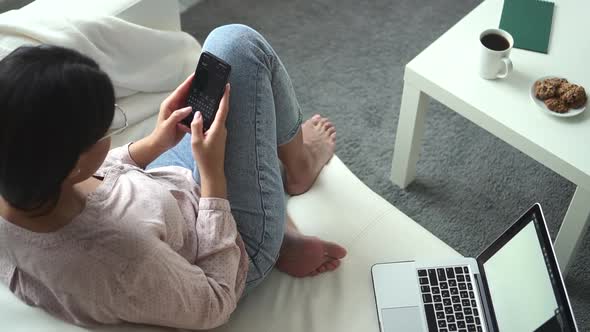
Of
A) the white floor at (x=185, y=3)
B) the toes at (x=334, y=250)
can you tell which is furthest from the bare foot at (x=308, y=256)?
the white floor at (x=185, y=3)

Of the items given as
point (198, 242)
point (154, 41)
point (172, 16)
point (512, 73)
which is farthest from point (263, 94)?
point (512, 73)

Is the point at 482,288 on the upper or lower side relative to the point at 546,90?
lower

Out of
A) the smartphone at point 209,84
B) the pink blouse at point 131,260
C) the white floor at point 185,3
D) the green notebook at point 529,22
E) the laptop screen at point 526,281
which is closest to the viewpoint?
the pink blouse at point 131,260

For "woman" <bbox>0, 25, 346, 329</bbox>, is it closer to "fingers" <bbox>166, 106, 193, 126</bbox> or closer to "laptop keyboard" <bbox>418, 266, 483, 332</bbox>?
"fingers" <bbox>166, 106, 193, 126</bbox>

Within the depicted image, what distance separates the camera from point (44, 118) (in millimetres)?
782

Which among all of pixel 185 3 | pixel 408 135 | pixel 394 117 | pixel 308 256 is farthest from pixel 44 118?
pixel 185 3

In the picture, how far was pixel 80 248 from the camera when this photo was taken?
0.92 m

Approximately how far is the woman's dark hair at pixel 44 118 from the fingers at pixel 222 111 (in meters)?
0.29

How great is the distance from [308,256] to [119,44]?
0.63 metres

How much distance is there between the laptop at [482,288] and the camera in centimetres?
108

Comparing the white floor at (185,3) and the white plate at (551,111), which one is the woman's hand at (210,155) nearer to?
the white plate at (551,111)

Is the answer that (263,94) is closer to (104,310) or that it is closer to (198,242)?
(198,242)

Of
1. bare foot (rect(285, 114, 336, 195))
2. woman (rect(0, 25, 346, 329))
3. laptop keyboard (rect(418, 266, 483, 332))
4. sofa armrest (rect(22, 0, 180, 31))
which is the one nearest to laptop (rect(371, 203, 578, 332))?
laptop keyboard (rect(418, 266, 483, 332))

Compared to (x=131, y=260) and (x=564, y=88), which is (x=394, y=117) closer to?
(x=564, y=88)
